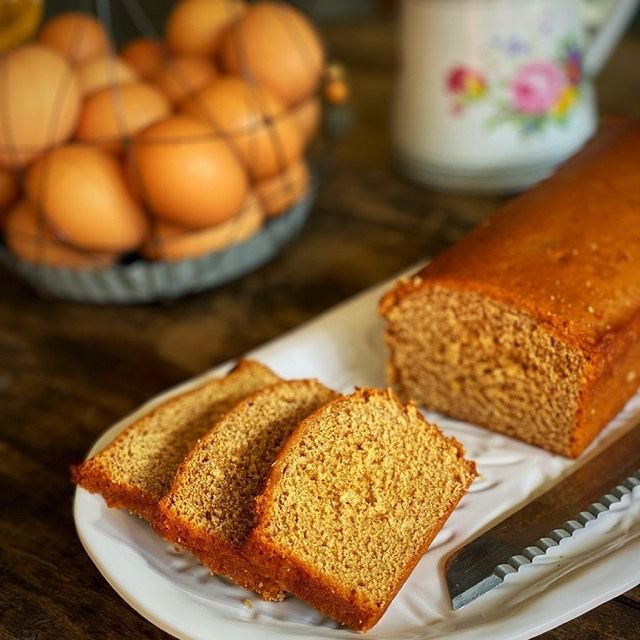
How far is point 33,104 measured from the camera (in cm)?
174

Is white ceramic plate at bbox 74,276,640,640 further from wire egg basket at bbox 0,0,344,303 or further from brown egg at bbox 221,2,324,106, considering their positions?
brown egg at bbox 221,2,324,106

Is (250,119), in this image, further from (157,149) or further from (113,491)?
(113,491)

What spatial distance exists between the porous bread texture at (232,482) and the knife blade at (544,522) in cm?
26

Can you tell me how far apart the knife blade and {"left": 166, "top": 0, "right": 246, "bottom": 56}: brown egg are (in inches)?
50.7

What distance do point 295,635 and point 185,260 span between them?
3.20 feet

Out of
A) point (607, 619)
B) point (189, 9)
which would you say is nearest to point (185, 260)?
point (189, 9)

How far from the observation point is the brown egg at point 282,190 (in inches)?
76.5

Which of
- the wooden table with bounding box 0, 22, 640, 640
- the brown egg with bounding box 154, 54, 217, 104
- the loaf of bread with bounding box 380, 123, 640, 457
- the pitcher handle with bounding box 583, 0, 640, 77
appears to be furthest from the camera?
the pitcher handle with bounding box 583, 0, 640, 77

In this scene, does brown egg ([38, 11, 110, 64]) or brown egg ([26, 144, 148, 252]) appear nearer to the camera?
brown egg ([26, 144, 148, 252])

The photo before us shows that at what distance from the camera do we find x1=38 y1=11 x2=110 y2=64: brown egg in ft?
6.48

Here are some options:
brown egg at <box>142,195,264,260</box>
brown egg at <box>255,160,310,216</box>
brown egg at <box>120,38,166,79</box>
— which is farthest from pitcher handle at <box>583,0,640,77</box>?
brown egg at <box>120,38,166,79</box>

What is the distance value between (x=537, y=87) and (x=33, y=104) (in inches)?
47.1

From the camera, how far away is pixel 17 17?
2.21 m

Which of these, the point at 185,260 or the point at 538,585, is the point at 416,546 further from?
the point at 185,260
